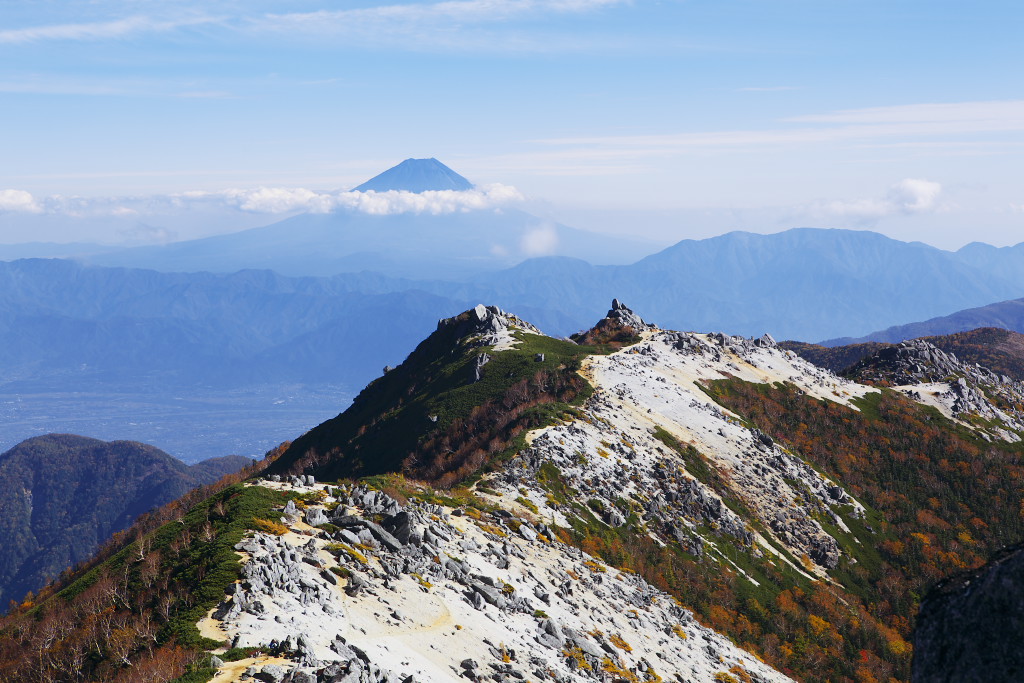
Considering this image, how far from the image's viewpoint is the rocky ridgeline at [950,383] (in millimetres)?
→ 146625

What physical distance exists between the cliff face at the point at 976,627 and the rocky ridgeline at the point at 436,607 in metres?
16.9

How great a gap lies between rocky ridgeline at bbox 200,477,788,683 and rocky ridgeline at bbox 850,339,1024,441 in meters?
125

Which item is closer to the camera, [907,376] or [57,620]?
[57,620]

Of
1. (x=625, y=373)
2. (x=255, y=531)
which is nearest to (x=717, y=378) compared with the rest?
(x=625, y=373)

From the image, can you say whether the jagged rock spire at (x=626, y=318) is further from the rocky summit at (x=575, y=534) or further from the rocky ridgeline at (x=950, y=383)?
the rocky ridgeline at (x=950, y=383)

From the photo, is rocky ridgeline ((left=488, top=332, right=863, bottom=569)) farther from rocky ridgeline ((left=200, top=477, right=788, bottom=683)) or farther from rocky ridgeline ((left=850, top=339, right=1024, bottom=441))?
rocky ridgeline ((left=850, top=339, right=1024, bottom=441))

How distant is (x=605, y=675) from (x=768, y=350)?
4989 inches

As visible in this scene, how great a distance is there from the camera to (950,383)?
516 ft

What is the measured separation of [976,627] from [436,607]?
2380cm

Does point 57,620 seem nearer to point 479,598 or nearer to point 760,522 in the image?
point 479,598

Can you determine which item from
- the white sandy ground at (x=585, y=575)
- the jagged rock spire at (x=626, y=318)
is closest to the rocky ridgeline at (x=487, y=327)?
the white sandy ground at (x=585, y=575)

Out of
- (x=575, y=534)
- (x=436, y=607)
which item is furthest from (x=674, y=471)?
(x=436, y=607)

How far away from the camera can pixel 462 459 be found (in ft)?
263

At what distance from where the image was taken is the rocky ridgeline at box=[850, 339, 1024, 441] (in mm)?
146625
